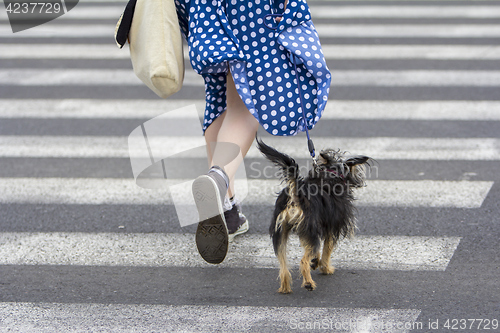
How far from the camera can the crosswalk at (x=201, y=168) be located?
3.10m

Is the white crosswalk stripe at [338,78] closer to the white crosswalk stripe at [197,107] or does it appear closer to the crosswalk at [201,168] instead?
the crosswalk at [201,168]

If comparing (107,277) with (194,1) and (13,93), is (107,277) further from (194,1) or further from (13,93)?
(13,93)

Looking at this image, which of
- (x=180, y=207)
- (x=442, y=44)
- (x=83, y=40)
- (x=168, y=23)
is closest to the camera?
(x=168, y=23)

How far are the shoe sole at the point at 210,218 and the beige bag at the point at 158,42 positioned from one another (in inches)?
22.1

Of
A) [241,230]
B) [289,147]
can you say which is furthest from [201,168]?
[241,230]

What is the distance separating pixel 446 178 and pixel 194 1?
2457 millimetres

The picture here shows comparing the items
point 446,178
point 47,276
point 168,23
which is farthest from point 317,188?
point 446,178

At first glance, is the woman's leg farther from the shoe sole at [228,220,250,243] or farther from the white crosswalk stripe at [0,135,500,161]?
the white crosswalk stripe at [0,135,500,161]

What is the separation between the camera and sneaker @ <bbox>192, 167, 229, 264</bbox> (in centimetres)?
313

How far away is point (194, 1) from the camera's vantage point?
3.29 m

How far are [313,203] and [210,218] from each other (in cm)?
54

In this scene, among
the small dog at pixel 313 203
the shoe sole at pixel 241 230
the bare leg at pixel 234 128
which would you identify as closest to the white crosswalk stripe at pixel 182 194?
the shoe sole at pixel 241 230

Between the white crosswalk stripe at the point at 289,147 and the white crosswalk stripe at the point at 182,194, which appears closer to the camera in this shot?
the white crosswalk stripe at the point at 182,194

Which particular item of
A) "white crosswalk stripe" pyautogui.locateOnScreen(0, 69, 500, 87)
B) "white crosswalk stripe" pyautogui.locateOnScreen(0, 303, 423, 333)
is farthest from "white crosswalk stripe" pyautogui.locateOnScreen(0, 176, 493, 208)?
"white crosswalk stripe" pyautogui.locateOnScreen(0, 69, 500, 87)
